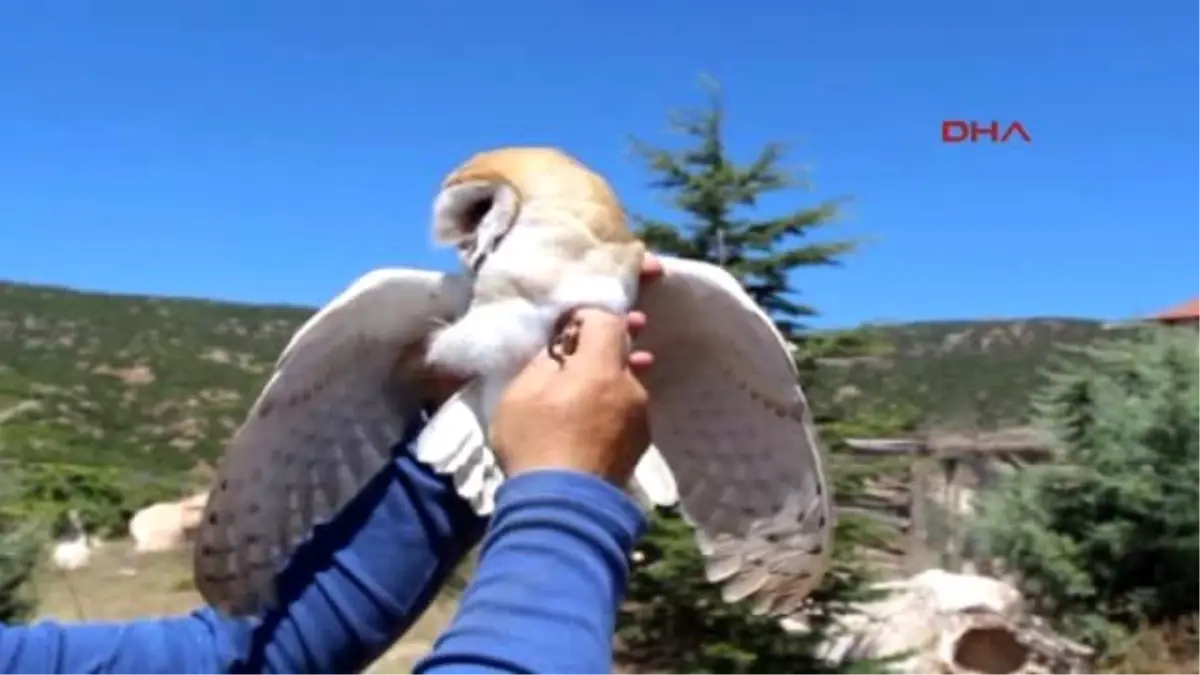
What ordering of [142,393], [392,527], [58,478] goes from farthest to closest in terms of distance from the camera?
1. [142,393]
2. [58,478]
3. [392,527]

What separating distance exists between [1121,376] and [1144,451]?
83 cm

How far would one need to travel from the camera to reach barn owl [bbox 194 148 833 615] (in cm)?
142

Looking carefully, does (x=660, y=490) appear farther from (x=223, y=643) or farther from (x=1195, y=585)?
(x=1195, y=585)

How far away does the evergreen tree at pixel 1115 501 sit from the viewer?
9.90m

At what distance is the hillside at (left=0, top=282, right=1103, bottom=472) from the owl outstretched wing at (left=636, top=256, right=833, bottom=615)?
1621 centimetres

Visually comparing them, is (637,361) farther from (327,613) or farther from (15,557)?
(15,557)

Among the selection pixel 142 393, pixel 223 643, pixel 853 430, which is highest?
pixel 223 643

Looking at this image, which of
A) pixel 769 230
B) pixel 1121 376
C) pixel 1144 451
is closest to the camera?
pixel 769 230

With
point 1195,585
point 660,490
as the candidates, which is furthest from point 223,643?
point 1195,585

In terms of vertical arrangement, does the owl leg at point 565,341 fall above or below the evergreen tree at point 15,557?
above

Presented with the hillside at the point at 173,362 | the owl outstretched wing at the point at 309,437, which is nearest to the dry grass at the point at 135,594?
the hillside at the point at 173,362

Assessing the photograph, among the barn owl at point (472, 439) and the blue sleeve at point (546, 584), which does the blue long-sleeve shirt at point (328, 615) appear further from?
the blue sleeve at point (546, 584)

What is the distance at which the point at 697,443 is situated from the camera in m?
1.53

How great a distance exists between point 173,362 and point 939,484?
785 inches
